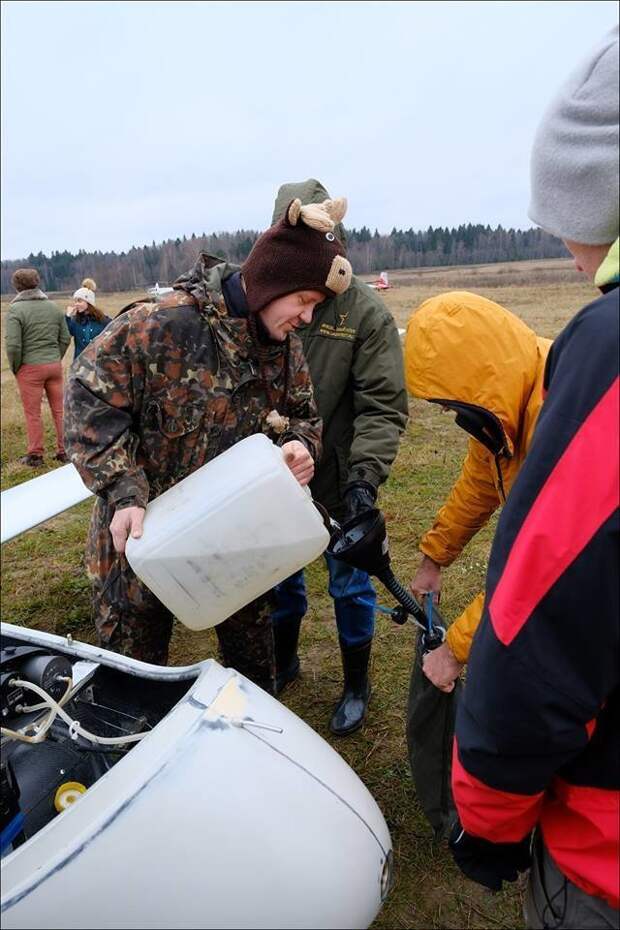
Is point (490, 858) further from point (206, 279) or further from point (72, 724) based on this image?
point (206, 279)

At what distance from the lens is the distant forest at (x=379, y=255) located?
54.2 m

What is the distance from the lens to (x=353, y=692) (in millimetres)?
3084

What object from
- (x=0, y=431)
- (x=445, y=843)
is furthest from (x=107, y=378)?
(x=0, y=431)

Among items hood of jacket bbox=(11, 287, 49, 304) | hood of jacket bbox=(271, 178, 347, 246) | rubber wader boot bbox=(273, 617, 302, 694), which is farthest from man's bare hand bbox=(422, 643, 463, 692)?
hood of jacket bbox=(11, 287, 49, 304)

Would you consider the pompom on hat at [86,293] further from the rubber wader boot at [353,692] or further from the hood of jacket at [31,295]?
the rubber wader boot at [353,692]

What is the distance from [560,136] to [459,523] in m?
1.48

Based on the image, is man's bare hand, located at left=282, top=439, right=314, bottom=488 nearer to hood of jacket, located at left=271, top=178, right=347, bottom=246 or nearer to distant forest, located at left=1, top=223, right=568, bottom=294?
hood of jacket, located at left=271, top=178, right=347, bottom=246

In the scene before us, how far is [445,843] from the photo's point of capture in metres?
2.40

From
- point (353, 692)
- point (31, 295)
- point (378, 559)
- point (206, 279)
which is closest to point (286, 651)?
point (353, 692)

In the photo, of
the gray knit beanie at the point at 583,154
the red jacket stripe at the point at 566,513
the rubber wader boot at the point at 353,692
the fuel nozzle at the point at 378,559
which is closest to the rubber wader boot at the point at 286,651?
the rubber wader boot at the point at 353,692

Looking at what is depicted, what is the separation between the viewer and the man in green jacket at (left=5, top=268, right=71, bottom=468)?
7.40 metres

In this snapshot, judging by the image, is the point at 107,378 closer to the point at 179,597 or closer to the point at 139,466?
the point at 139,466

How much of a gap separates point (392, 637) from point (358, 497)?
1.47 meters

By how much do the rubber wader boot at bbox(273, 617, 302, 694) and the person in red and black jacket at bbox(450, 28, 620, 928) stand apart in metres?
2.17
